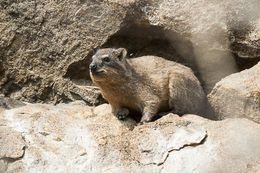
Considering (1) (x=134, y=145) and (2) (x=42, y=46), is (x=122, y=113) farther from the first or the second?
(2) (x=42, y=46)

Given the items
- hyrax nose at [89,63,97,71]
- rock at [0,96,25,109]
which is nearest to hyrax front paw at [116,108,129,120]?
hyrax nose at [89,63,97,71]

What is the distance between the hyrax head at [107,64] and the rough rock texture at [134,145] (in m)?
0.79

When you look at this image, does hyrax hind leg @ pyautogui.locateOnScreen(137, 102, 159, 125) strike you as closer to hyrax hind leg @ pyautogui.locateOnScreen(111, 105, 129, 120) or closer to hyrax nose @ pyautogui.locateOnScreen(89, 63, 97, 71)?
hyrax hind leg @ pyautogui.locateOnScreen(111, 105, 129, 120)

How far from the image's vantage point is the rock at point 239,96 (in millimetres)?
6078

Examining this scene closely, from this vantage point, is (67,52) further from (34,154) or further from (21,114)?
(34,154)

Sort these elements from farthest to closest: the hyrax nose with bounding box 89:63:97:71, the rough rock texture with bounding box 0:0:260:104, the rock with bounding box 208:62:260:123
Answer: the rough rock texture with bounding box 0:0:260:104 → the hyrax nose with bounding box 89:63:97:71 → the rock with bounding box 208:62:260:123

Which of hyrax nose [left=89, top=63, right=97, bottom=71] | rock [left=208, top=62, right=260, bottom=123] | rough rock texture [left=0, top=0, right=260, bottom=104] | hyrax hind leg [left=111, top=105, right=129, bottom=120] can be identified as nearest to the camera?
rock [left=208, top=62, right=260, bottom=123]

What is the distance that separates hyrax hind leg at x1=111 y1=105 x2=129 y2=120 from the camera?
6.78 metres

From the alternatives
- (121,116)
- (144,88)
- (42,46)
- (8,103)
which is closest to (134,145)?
(121,116)

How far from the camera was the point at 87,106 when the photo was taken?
7.67 meters

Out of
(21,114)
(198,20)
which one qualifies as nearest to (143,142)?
(21,114)

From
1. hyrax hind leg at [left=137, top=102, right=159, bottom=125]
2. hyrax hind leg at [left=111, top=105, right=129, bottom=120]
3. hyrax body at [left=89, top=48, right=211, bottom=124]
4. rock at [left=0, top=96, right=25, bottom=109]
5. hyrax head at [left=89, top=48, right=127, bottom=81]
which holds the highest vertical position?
hyrax head at [left=89, top=48, right=127, bottom=81]

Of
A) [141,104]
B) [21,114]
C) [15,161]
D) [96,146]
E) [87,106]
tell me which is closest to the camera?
[15,161]

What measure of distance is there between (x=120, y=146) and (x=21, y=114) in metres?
1.55
